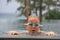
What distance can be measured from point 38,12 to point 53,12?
0.21 meters

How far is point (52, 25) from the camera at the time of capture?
179 centimetres

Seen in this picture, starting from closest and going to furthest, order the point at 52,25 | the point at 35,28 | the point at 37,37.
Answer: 1. the point at 37,37
2. the point at 35,28
3. the point at 52,25

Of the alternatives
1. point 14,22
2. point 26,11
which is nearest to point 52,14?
point 26,11

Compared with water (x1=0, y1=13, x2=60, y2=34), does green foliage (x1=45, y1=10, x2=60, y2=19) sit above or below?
above

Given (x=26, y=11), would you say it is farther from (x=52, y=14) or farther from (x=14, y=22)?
(x=52, y=14)

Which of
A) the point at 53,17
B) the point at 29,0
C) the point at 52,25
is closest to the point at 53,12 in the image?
the point at 53,17

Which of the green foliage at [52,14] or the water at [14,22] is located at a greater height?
the green foliage at [52,14]

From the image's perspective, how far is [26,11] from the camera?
72.0 inches

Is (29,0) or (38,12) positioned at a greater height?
(29,0)

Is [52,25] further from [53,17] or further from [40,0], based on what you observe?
[40,0]

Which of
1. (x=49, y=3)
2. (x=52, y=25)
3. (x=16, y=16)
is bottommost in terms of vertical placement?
(x=52, y=25)

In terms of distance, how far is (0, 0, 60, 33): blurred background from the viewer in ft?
5.98

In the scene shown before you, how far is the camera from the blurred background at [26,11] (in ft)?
5.98

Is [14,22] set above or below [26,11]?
below
